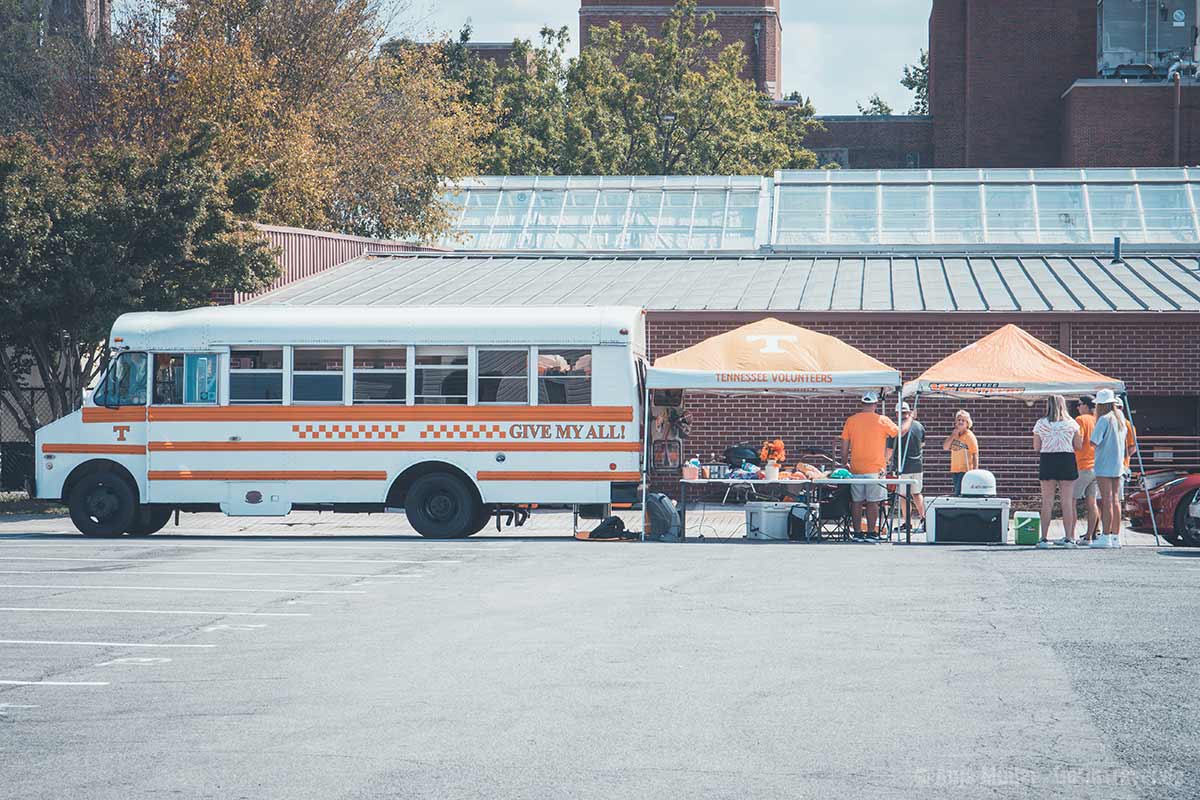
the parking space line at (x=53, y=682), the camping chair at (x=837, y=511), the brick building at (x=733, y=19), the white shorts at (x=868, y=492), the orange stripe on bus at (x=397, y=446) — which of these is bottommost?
the parking space line at (x=53, y=682)

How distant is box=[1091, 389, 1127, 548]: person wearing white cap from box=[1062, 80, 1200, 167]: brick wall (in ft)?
122

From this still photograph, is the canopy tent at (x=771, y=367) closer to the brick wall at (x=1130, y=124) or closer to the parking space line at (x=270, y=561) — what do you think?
the parking space line at (x=270, y=561)

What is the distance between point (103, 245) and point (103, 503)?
526 centimetres

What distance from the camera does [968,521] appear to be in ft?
62.6

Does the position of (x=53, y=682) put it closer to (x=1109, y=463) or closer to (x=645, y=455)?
(x=645, y=455)

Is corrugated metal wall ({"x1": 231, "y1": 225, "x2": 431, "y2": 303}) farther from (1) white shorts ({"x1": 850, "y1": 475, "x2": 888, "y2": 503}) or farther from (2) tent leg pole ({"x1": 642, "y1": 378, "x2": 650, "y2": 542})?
(1) white shorts ({"x1": 850, "y1": 475, "x2": 888, "y2": 503})

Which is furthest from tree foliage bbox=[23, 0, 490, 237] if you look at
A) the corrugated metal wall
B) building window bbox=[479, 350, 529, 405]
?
building window bbox=[479, 350, 529, 405]

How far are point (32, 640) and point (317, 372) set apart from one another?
9.67 meters

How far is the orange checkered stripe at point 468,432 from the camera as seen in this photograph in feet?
65.2

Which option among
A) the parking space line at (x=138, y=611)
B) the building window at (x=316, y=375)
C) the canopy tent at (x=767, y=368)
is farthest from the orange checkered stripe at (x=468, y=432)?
the parking space line at (x=138, y=611)

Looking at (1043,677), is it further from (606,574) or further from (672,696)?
(606,574)

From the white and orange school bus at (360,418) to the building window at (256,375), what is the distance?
0.06 feet

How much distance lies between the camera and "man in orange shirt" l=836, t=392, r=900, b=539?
64.3ft

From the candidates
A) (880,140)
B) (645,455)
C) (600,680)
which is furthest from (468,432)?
(880,140)
